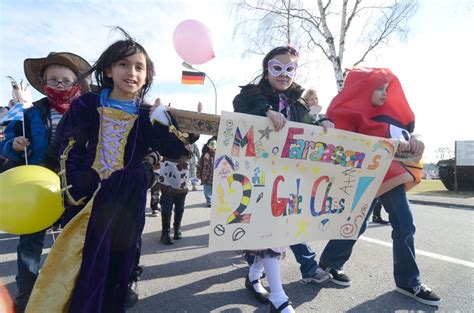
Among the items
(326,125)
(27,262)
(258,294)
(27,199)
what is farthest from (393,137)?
(27,262)

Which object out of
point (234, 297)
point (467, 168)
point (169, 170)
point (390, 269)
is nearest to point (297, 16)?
point (467, 168)

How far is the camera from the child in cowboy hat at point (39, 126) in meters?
2.37

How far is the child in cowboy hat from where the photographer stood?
7.79 feet

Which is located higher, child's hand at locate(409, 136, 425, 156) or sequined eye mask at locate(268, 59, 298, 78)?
sequined eye mask at locate(268, 59, 298, 78)

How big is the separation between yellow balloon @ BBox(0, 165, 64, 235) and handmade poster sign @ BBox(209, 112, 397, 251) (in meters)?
0.94

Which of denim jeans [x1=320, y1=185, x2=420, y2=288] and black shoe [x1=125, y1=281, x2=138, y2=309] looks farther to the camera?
denim jeans [x1=320, y1=185, x2=420, y2=288]

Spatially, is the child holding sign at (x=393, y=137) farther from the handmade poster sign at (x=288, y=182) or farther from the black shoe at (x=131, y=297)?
the black shoe at (x=131, y=297)

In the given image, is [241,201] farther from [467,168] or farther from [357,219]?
[467,168]

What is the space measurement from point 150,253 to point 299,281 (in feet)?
6.06

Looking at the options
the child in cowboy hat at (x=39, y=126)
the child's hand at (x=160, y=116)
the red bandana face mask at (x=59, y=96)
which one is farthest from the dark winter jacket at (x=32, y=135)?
the child's hand at (x=160, y=116)

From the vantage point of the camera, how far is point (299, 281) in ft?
9.64

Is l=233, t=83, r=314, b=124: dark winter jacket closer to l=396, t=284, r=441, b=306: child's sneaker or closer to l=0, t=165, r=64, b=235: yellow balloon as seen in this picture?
l=0, t=165, r=64, b=235: yellow balloon

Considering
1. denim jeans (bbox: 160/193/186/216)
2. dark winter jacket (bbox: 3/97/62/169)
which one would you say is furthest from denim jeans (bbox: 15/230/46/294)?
denim jeans (bbox: 160/193/186/216)

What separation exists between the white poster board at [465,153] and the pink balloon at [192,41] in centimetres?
1087
